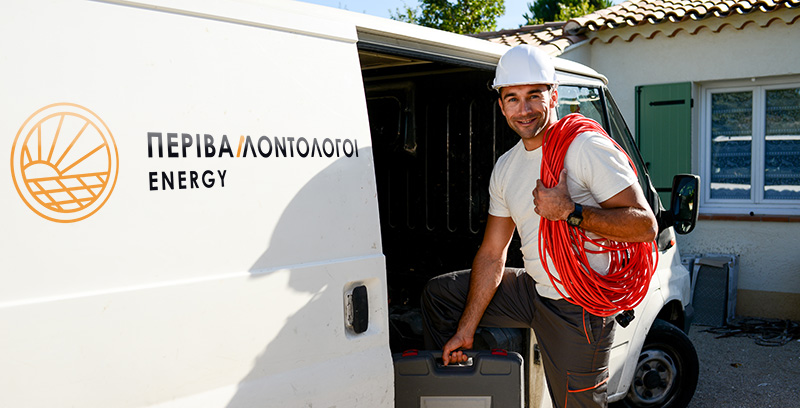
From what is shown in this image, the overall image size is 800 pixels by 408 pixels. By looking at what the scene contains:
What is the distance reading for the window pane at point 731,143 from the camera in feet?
26.9

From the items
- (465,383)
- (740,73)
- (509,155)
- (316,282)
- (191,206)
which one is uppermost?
(740,73)

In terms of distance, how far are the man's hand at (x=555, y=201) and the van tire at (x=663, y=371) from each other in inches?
67.1

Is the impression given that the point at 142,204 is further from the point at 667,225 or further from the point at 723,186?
the point at 723,186

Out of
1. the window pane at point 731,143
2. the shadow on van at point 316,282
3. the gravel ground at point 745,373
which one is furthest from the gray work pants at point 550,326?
the window pane at point 731,143

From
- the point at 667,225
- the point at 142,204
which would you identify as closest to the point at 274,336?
the point at 142,204

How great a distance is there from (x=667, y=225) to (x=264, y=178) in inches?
93.1

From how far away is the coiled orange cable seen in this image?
2.74 m

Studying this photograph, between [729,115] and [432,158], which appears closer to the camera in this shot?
[432,158]

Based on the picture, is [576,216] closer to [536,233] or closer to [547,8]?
[536,233]

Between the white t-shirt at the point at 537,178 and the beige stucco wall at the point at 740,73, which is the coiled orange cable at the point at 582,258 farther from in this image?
the beige stucco wall at the point at 740,73

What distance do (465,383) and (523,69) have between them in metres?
1.23

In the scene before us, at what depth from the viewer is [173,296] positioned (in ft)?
6.09

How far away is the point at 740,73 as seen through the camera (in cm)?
797

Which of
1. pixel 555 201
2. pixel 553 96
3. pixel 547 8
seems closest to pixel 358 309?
pixel 555 201
